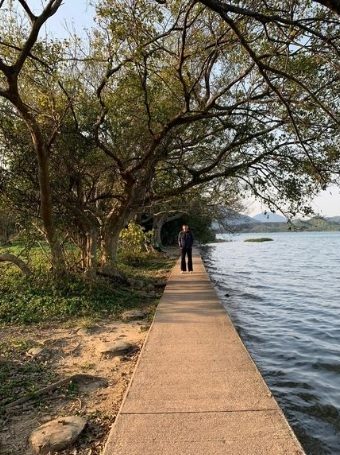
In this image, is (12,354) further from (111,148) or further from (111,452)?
(111,148)

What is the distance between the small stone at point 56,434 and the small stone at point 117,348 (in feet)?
9.38

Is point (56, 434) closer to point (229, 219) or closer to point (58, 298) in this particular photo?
point (58, 298)

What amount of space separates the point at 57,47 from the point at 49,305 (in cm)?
592

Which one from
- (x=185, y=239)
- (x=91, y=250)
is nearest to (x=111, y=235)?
(x=91, y=250)

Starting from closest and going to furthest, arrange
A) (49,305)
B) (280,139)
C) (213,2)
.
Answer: (213,2)
(49,305)
(280,139)

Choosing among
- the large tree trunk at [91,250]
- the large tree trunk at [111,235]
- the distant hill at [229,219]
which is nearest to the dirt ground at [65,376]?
the large tree trunk at [91,250]

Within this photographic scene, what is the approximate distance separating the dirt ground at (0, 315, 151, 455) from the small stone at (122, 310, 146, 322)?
0.51m

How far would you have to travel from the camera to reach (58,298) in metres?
12.0

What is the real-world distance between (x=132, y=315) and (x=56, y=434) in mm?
6399

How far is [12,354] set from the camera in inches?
311

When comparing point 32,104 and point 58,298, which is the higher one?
point 32,104

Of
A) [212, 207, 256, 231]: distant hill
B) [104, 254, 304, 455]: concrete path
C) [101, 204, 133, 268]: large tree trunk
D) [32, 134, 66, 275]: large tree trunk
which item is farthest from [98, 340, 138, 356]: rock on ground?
[212, 207, 256, 231]: distant hill

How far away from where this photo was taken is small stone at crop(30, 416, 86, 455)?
4.40 meters

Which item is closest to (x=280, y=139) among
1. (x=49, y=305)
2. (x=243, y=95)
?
(x=243, y=95)
